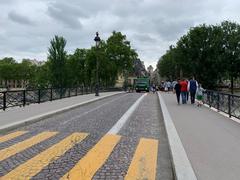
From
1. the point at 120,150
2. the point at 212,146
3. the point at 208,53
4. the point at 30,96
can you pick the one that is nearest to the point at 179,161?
the point at 212,146

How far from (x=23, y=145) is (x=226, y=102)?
9733mm

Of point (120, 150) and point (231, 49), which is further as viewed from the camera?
point (231, 49)

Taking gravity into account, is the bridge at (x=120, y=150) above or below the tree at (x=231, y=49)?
below

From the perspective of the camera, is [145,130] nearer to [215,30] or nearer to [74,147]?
[74,147]

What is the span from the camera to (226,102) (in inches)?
643

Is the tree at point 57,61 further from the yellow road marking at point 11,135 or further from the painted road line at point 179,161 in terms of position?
the painted road line at point 179,161

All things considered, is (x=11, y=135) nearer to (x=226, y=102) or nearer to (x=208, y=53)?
(x=226, y=102)

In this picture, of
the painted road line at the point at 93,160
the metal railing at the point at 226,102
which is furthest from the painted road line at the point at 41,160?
the metal railing at the point at 226,102

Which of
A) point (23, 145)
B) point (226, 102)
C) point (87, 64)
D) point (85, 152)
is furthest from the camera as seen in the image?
point (87, 64)

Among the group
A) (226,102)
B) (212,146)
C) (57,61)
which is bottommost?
(212,146)

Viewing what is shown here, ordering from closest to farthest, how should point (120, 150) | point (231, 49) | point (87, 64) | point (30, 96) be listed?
point (120, 150), point (30, 96), point (231, 49), point (87, 64)

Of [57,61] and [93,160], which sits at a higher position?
[57,61]

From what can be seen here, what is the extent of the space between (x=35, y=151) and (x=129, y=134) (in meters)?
3.58

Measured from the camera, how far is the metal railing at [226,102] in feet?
48.7
